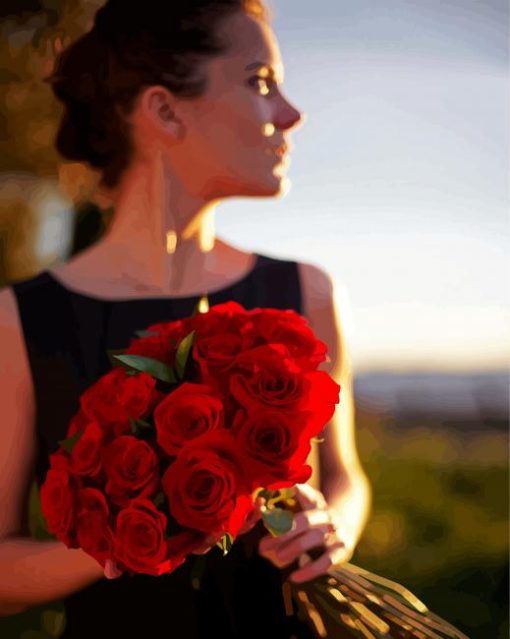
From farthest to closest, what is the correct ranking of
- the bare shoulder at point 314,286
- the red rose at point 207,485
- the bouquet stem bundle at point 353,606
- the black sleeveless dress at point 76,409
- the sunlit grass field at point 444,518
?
the sunlit grass field at point 444,518 < the bare shoulder at point 314,286 < the black sleeveless dress at point 76,409 < the bouquet stem bundle at point 353,606 < the red rose at point 207,485

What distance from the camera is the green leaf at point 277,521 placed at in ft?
3.21

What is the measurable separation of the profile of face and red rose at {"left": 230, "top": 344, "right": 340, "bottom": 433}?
46 centimetres

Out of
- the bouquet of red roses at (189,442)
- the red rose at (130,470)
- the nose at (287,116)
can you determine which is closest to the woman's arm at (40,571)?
the bouquet of red roses at (189,442)

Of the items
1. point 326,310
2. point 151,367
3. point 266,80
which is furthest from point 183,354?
point 266,80

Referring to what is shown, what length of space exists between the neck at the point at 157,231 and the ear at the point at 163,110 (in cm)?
5

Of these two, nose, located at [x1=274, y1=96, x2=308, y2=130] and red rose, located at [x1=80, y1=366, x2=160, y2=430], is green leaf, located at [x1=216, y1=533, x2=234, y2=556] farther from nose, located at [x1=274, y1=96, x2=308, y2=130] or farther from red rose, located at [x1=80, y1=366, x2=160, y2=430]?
nose, located at [x1=274, y1=96, x2=308, y2=130]

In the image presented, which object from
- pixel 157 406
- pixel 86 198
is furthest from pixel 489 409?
pixel 157 406

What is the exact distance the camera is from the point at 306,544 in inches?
39.8

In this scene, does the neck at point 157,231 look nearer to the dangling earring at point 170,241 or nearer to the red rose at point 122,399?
the dangling earring at point 170,241

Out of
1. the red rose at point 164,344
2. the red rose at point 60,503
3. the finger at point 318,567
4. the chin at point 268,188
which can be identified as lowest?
the finger at point 318,567

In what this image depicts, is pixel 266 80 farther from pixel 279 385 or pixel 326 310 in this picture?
pixel 279 385

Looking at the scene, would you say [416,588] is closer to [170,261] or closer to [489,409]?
[489,409]

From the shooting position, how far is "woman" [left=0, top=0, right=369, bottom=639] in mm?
1231

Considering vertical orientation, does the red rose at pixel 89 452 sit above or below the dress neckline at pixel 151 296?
below
